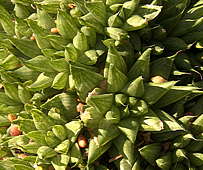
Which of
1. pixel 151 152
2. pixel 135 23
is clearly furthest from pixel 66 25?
pixel 151 152

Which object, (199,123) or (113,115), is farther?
(199,123)

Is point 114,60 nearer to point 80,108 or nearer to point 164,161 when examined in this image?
point 80,108

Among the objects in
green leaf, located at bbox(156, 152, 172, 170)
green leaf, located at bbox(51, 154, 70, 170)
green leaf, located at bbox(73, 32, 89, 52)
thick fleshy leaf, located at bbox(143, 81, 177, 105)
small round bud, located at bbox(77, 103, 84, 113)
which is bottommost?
green leaf, located at bbox(156, 152, 172, 170)

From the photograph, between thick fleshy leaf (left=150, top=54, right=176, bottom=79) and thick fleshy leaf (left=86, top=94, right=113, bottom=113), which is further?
thick fleshy leaf (left=150, top=54, right=176, bottom=79)

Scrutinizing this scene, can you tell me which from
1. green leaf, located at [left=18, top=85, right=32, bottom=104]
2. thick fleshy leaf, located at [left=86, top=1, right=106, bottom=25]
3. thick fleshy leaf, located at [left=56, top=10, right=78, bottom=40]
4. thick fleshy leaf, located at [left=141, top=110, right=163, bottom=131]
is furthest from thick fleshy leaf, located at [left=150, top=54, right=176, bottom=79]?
green leaf, located at [left=18, top=85, right=32, bottom=104]

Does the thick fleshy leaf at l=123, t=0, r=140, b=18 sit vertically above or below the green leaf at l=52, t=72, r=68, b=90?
above

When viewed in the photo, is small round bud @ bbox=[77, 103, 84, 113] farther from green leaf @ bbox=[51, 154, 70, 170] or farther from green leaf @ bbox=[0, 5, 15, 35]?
green leaf @ bbox=[0, 5, 15, 35]

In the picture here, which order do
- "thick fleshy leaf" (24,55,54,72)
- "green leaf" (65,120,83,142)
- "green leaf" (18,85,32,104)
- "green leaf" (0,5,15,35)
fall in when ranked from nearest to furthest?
1. "green leaf" (65,120,83,142)
2. "thick fleshy leaf" (24,55,54,72)
3. "green leaf" (18,85,32,104)
4. "green leaf" (0,5,15,35)

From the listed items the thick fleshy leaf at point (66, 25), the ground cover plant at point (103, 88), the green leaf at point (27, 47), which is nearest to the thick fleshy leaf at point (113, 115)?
the ground cover plant at point (103, 88)
